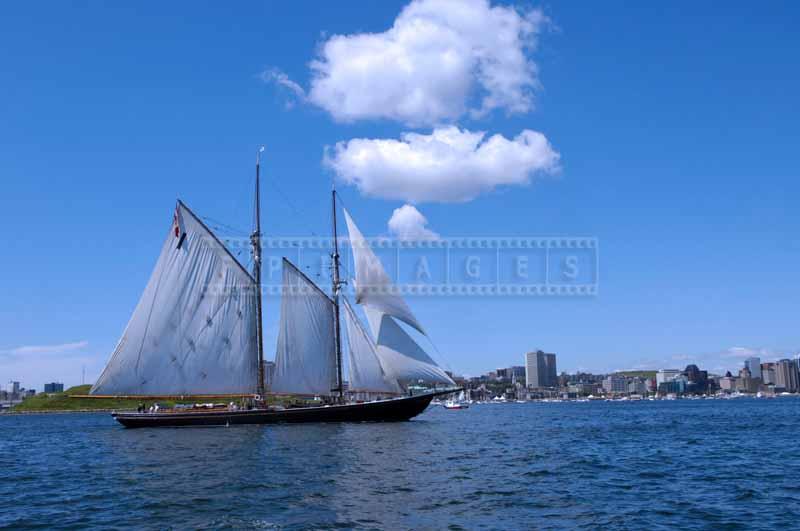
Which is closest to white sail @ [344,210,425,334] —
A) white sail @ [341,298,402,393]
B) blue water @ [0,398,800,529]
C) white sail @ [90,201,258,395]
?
white sail @ [341,298,402,393]

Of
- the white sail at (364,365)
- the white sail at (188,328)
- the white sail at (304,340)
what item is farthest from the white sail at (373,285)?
the white sail at (188,328)

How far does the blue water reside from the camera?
2567 cm

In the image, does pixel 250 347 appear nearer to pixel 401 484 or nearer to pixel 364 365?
pixel 364 365

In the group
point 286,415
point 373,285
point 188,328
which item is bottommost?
point 286,415

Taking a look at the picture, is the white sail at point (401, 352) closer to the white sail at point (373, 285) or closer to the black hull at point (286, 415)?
the white sail at point (373, 285)

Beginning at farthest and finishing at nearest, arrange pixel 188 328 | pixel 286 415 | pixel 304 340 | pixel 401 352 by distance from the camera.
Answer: pixel 304 340
pixel 401 352
pixel 286 415
pixel 188 328

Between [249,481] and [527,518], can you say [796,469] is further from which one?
[249,481]

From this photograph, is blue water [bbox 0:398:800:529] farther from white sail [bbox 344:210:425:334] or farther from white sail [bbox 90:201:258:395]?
white sail [bbox 344:210:425:334]

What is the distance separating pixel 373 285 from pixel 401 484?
4113cm

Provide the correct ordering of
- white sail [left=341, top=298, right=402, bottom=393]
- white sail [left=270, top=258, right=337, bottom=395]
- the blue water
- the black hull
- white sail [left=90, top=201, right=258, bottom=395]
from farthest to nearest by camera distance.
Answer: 1. white sail [left=341, top=298, right=402, bottom=393]
2. white sail [left=270, top=258, right=337, bottom=395]
3. the black hull
4. white sail [left=90, top=201, right=258, bottom=395]
5. the blue water

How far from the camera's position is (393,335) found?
236 ft

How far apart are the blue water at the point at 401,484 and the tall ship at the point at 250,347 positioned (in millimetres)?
12478

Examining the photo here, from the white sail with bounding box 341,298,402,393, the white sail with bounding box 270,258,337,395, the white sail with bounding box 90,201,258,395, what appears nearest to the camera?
the white sail with bounding box 90,201,258,395

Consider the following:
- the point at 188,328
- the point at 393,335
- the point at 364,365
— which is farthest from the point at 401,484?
the point at 188,328
